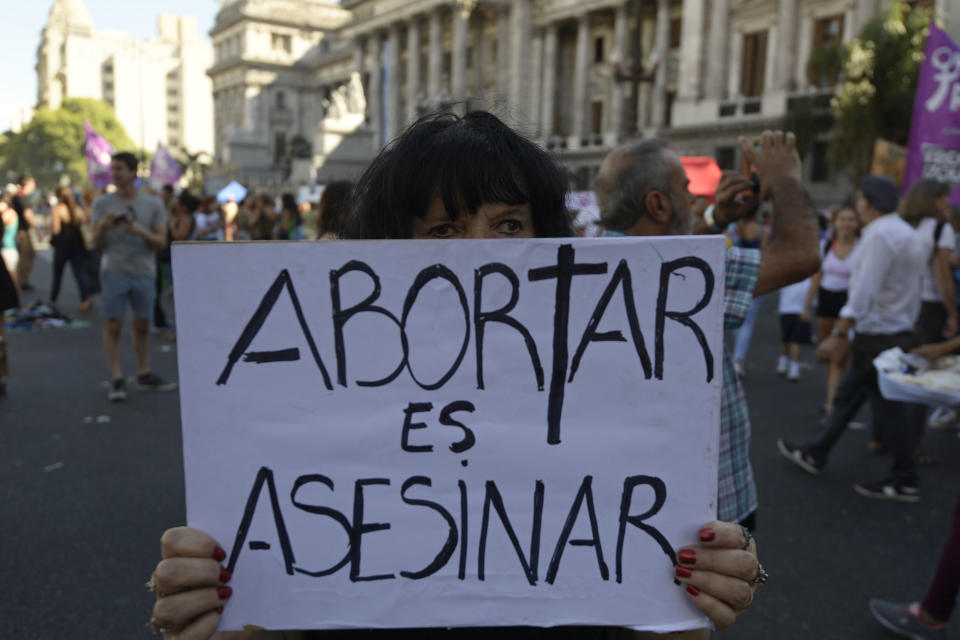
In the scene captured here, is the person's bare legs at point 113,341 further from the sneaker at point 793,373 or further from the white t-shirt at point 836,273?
the sneaker at point 793,373

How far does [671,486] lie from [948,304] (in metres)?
5.31

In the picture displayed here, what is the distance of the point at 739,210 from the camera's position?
2514mm

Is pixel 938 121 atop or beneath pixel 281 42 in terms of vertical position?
beneath

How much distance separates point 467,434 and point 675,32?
40.4m

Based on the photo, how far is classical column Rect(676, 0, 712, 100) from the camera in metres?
31.6

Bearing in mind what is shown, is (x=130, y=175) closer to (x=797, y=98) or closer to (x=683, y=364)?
(x=683, y=364)

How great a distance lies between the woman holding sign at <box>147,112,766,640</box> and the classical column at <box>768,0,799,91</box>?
99.5 ft

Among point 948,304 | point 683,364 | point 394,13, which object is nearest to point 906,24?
point 948,304

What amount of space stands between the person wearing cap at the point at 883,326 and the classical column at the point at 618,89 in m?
33.6

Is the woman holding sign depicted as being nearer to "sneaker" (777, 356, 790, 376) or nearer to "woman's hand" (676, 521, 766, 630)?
"woman's hand" (676, 521, 766, 630)

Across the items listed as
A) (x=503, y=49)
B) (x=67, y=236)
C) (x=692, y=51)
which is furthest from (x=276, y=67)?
(x=67, y=236)

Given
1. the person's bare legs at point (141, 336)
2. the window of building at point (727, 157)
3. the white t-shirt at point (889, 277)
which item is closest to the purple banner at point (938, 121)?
the white t-shirt at point (889, 277)

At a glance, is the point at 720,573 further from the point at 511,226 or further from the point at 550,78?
the point at 550,78

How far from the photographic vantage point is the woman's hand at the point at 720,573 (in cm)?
115
